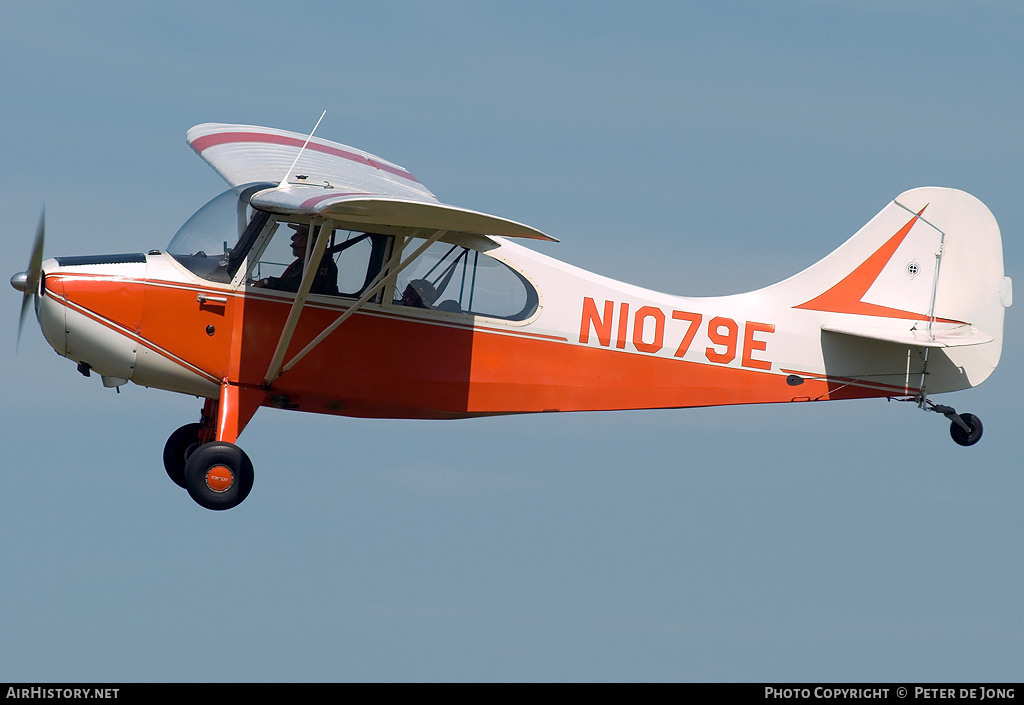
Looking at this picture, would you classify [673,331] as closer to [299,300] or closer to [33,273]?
[299,300]

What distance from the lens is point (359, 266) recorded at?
11.5 meters

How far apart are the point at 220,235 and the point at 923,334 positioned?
6.37 meters

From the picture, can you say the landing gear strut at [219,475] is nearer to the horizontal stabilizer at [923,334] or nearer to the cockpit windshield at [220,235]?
the cockpit windshield at [220,235]

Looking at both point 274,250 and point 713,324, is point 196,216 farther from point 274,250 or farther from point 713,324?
point 713,324

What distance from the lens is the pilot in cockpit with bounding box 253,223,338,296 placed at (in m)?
11.4

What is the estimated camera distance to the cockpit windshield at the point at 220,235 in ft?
37.4

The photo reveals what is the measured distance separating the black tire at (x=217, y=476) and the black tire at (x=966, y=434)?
647 centimetres

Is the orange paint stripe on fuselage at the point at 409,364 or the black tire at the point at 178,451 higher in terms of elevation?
the orange paint stripe on fuselage at the point at 409,364

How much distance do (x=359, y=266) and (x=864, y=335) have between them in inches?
182

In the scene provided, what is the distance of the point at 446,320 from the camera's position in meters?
11.7

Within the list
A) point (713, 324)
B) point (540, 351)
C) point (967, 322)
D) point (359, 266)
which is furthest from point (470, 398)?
point (967, 322)

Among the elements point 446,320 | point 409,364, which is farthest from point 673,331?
point 409,364

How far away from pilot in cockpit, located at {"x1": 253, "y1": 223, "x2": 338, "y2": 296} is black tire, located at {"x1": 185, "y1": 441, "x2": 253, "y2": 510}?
1.42m

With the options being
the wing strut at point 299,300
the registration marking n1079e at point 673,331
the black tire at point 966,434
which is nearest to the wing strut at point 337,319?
the wing strut at point 299,300
